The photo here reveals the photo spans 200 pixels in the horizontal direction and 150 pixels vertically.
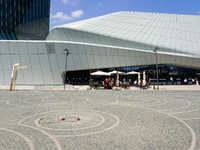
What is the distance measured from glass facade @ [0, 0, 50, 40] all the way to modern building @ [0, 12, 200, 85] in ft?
82.1

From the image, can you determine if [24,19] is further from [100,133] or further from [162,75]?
[100,133]

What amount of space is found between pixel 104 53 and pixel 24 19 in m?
45.7

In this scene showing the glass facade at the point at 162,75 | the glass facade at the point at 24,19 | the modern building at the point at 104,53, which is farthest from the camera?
the glass facade at the point at 24,19

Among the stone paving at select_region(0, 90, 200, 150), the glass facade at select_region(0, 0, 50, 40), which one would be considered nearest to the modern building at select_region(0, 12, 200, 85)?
the stone paving at select_region(0, 90, 200, 150)

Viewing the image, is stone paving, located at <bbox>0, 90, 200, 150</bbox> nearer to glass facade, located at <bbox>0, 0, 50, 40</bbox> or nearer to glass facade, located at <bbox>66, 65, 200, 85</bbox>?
glass facade, located at <bbox>66, 65, 200, 85</bbox>

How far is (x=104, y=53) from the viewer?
95.2 feet

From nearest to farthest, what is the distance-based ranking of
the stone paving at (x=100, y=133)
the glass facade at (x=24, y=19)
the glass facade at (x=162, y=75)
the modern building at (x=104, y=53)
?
the stone paving at (x=100, y=133)
the modern building at (x=104, y=53)
the glass facade at (x=162, y=75)
the glass facade at (x=24, y=19)

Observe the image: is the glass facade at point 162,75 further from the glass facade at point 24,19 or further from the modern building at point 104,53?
the glass facade at point 24,19

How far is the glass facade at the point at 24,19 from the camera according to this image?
5169 centimetres

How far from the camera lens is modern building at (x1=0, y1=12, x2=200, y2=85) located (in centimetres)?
2741

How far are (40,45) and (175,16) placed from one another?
128ft

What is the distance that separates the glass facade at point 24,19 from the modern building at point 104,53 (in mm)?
25030

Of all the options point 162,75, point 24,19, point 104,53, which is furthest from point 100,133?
point 24,19

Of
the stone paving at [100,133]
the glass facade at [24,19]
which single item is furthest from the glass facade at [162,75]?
the glass facade at [24,19]
